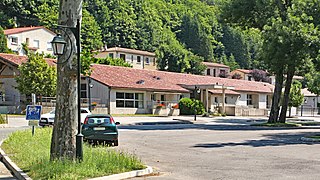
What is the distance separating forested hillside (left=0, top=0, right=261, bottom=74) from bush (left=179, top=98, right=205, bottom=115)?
25.8 m

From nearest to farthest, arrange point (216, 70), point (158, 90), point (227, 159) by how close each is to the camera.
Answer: point (227, 159)
point (158, 90)
point (216, 70)

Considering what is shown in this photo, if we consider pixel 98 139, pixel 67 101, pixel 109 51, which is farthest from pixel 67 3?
pixel 109 51

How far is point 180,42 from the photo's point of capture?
128 m

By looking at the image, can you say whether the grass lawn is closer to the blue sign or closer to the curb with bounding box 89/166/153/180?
the curb with bounding box 89/166/153/180

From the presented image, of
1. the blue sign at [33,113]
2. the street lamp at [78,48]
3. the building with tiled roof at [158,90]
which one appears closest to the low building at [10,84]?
the building with tiled roof at [158,90]

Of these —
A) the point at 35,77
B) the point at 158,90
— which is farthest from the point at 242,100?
the point at 35,77

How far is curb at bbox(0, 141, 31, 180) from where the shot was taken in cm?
1098

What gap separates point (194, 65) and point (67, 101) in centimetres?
8108

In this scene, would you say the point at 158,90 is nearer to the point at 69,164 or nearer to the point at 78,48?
the point at 78,48

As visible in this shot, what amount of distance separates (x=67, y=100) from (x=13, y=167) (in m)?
2.41

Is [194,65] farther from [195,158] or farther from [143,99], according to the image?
[195,158]

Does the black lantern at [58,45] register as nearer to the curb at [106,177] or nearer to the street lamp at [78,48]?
the street lamp at [78,48]

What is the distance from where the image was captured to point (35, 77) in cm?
4153

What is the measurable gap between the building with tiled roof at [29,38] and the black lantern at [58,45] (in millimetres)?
67530
